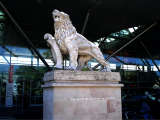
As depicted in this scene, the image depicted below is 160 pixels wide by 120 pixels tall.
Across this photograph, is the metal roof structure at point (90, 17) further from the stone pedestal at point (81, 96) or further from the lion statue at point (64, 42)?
the stone pedestal at point (81, 96)

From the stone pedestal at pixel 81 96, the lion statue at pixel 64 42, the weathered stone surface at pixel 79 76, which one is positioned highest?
the lion statue at pixel 64 42

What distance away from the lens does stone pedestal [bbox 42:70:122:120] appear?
21.3ft

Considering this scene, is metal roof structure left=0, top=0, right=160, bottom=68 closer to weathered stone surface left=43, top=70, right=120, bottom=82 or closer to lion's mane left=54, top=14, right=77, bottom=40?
lion's mane left=54, top=14, right=77, bottom=40

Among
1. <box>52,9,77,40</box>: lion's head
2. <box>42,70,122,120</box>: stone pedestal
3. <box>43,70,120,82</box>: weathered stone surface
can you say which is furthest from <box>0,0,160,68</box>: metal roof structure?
<box>42,70,122,120</box>: stone pedestal

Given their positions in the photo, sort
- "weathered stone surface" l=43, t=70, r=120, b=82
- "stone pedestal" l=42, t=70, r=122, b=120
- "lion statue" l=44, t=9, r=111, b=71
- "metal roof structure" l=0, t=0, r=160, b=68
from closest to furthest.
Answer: "stone pedestal" l=42, t=70, r=122, b=120 → "weathered stone surface" l=43, t=70, r=120, b=82 → "lion statue" l=44, t=9, r=111, b=71 → "metal roof structure" l=0, t=0, r=160, b=68

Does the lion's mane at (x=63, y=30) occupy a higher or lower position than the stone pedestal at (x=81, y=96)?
higher

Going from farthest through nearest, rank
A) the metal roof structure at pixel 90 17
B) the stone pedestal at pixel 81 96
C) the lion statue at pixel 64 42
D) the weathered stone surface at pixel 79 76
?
the metal roof structure at pixel 90 17 < the lion statue at pixel 64 42 < the weathered stone surface at pixel 79 76 < the stone pedestal at pixel 81 96

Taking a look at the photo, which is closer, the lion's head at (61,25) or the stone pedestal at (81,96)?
the stone pedestal at (81,96)

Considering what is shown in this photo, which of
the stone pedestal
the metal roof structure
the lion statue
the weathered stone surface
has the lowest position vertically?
the stone pedestal

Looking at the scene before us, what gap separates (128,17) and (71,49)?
12.2 m

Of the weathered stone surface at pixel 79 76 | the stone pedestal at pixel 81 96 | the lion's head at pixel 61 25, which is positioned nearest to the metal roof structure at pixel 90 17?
the lion's head at pixel 61 25

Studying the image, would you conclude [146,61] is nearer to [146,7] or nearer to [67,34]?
[146,7]

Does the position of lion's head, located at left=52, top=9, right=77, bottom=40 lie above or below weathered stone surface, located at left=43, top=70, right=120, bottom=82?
above

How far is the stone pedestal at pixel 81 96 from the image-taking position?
650cm
